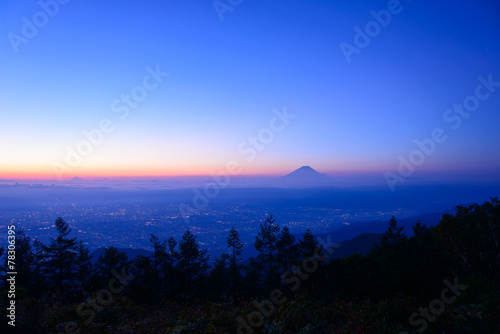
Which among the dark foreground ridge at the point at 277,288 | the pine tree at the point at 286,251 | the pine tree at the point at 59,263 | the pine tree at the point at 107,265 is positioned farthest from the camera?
the pine tree at the point at 286,251

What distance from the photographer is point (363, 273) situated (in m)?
14.6

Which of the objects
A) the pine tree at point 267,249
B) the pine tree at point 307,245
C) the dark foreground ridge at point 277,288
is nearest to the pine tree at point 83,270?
the dark foreground ridge at point 277,288

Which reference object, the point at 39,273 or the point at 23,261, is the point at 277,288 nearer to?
the point at 39,273

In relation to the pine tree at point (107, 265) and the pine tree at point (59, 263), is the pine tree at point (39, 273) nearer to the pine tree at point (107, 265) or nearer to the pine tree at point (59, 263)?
the pine tree at point (59, 263)

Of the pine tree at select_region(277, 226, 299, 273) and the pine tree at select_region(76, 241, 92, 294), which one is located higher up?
the pine tree at select_region(277, 226, 299, 273)

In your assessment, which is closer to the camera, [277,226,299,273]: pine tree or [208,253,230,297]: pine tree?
[208,253,230,297]: pine tree

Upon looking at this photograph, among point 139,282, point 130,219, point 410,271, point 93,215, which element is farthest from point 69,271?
point 93,215

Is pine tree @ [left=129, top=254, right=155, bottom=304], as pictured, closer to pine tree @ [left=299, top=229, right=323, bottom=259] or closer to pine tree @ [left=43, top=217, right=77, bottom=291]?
pine tree @ [left=43, top=217, right=77, bottom=291]

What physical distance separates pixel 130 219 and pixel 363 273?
149413mm

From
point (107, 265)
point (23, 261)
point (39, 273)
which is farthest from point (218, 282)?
point (23, 261)

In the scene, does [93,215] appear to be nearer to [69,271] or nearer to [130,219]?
[130,219]

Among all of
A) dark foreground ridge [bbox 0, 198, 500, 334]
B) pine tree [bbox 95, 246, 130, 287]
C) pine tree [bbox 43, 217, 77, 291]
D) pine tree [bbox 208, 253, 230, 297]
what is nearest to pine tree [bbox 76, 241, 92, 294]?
dark foreground ridge [bbox 0, 198, 500, 334]

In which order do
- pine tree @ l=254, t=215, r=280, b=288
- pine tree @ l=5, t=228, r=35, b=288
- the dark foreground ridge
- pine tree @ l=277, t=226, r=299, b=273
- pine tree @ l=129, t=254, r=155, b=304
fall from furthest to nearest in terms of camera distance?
1. pine tree @ l=254, t=215, r=280, b=288
2. pine tree @ l=277, t=226, r=299, b=273
3. pine tree @ l=5, t=228, r=35, b=288
4. pine tree @ l=129, t=254, r=155, b=304
5. the dark foreground ridge

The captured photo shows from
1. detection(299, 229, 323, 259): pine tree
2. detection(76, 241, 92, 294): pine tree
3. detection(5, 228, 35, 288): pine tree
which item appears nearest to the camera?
detection(5, 228, 35, 288): pine tree
